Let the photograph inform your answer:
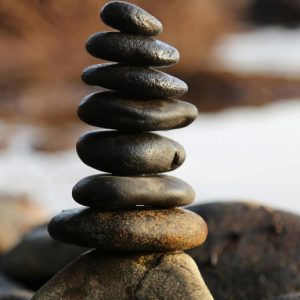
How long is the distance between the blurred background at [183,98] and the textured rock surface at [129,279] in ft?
5.86

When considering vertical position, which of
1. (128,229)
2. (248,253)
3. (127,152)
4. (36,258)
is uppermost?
(127,152)

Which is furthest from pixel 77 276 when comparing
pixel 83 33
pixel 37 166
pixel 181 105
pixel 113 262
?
pixel 83 33

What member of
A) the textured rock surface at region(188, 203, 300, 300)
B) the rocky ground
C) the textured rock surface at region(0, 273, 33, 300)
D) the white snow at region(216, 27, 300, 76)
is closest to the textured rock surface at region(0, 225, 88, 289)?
the textured rock surface at region(0, 273, 33, 300)

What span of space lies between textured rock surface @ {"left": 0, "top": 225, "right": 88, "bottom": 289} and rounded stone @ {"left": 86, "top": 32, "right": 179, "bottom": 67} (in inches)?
75.3

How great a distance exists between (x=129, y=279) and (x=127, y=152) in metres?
0.57

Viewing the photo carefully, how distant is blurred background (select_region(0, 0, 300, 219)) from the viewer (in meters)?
11.6

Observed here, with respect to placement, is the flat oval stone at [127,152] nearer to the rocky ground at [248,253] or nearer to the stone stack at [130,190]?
the stone stack at [130,190]

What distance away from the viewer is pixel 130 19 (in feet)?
15.6

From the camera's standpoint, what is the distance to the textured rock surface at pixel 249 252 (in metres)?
5.64

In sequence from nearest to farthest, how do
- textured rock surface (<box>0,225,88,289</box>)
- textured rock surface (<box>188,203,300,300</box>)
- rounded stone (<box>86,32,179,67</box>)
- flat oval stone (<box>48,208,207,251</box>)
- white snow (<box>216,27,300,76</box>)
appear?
flat oval stone (<box>48,208,207,251</box>)
rounded stone (<box>86,32,179,67</box>)
textured rock surface (<box>188,203,300,300</box>)
textured rock surface (<box>0,225,88,289</box>)
white snow (<box>216,27,300,76</box>)

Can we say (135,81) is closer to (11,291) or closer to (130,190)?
(130,190)

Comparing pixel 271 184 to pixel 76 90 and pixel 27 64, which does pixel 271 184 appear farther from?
pixel 27 64

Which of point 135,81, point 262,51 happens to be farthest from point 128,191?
point 262,51

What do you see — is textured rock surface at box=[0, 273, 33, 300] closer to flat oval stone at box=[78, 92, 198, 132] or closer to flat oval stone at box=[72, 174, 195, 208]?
flat oval stone at box=[72, 174, 195, 208]
